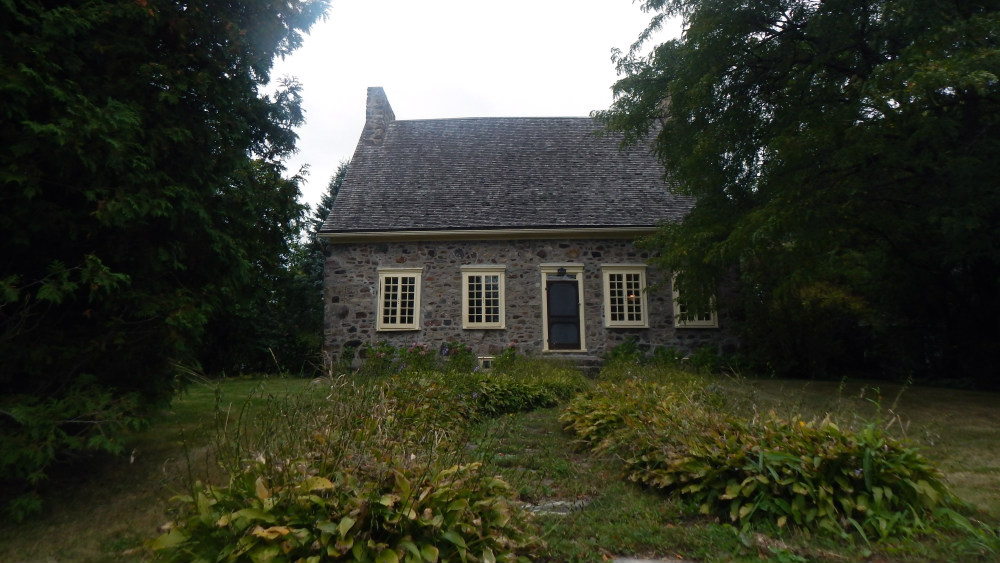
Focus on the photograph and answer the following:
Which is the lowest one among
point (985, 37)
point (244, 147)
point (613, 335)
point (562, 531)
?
point (562, 531)

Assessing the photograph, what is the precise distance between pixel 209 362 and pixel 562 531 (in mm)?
15571

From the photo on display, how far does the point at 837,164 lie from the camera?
8297 mm

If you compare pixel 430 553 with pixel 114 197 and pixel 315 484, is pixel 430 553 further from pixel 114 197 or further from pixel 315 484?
pixel 114 197

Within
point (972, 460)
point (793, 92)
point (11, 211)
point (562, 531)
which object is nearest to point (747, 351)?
point (793, 92)

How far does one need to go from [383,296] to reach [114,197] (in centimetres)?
948

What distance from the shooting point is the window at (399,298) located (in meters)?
13.5

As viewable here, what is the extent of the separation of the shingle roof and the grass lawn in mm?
7913

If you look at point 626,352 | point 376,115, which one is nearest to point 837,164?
point 626,352

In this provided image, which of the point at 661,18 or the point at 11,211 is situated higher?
the point at 661,18

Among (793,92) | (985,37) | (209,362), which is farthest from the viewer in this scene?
(209,362)

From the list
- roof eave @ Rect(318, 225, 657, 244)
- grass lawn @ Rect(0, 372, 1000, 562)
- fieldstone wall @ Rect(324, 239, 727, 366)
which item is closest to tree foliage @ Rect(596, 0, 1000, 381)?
roof eave @ Rect(318, 225, 657, 244)

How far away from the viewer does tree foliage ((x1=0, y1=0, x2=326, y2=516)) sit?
3.87m

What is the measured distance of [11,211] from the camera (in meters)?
3.91

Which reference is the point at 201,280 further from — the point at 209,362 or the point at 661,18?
the point at 209,362
